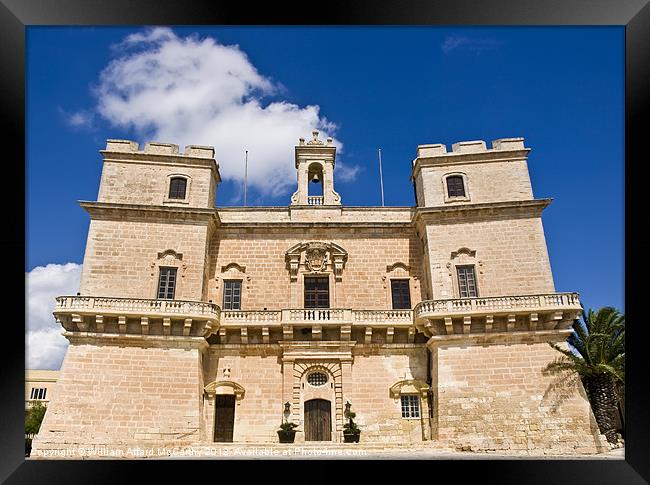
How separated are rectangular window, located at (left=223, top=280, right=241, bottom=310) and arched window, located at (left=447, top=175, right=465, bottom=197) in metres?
9.91

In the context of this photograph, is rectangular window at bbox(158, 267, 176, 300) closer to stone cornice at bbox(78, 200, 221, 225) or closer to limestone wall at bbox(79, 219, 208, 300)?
limestone wall at bbox(79, 219, 208, 300)

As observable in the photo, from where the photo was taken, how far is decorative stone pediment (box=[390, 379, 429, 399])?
66.1 feet

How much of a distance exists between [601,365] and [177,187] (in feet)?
58.9

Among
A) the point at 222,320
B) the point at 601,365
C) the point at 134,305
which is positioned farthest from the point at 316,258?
the point at 601,365

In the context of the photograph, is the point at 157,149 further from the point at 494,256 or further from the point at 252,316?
the point at 494,256

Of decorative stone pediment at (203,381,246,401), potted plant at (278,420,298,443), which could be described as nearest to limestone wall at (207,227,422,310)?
decorative stone pediment at (203,381,246,401)

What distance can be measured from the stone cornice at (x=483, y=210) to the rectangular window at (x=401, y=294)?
2.88 meters

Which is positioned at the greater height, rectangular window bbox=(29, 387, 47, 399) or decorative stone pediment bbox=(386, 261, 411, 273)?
decorative stone pediment bbox=(386, 261, 411, 273)
